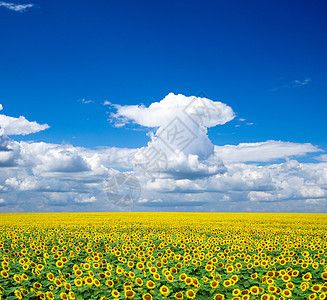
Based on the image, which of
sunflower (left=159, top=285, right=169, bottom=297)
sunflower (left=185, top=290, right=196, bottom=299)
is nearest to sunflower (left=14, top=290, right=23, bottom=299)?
sunflower (left=159, top=285, right=169, bottom=297)

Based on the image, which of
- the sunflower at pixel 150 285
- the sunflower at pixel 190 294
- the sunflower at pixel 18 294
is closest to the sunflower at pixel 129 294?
the sunflower at pixel 150 285

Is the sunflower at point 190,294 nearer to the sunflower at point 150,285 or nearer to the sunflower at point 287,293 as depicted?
the sunflower at point 150,285

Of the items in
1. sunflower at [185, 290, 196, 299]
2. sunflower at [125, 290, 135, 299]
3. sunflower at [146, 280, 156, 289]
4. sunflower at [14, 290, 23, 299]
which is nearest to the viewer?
sunflower at [125, 290, 135, 299]

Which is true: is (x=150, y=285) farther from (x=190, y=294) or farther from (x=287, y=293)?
(x=287, y=293)

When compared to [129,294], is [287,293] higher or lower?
lower

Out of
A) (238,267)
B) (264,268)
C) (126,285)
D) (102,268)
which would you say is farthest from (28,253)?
(264,268)

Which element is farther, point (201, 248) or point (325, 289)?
point (201, 248)

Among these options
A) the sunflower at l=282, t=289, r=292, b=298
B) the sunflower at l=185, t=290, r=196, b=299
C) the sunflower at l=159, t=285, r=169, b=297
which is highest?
the sunflower at l=159, t=285, r=169, b=297

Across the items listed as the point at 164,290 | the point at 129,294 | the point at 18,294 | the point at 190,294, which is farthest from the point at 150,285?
the point at 18,294

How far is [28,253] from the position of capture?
11617mm

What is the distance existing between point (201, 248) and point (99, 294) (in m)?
5.71

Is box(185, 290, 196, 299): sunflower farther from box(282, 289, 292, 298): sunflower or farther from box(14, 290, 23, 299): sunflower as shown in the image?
box(14, 290, 23, 299): sunflower

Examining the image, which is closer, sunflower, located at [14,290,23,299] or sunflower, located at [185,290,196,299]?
sunflower, located at [185,290,196,299]

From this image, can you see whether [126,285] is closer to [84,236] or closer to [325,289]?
[325,289]
